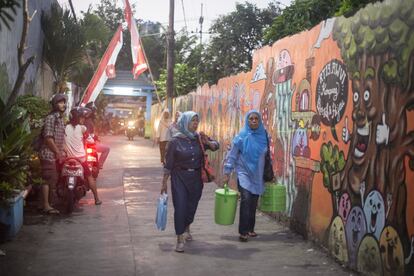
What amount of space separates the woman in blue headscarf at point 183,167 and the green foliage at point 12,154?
1.73 m

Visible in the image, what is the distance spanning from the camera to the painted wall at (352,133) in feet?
14.6

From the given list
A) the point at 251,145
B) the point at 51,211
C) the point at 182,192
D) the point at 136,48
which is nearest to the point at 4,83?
the point at 51,211

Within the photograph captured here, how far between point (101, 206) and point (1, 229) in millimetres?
2775

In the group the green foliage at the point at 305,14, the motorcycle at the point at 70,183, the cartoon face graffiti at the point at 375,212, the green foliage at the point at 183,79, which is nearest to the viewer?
the cartoon face graffiti at the point at 375,212

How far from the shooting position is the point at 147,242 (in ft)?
21.5

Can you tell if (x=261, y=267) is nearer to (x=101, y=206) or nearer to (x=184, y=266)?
(x=184, y=266)

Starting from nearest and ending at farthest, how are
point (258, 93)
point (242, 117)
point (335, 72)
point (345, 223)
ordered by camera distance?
point (345, 223)
point (335, 72)
point (258, 93)
point (242, 117)

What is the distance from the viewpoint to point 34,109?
9.15 m

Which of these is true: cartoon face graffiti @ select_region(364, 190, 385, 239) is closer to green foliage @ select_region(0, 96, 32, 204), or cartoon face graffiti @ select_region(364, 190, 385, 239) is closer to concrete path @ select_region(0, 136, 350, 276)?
concrete path @ select_region(0, 136, 350, 276)

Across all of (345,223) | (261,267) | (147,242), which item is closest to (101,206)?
(147,242)

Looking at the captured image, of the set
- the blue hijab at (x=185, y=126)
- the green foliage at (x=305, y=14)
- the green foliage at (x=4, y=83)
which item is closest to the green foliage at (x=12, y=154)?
the blue hijab at (x=185, y=126)

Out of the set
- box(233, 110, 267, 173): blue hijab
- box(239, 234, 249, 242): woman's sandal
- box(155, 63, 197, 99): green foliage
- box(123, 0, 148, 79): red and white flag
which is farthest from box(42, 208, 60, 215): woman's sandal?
box(155, 63, 197, 99): green foliage

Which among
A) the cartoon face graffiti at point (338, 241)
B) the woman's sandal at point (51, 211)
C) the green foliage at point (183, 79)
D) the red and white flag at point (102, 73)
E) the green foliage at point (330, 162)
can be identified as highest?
the green foliage at point (183, 79)

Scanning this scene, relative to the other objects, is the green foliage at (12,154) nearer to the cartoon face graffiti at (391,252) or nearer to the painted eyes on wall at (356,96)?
the painted eyes on wall at (356,96)
